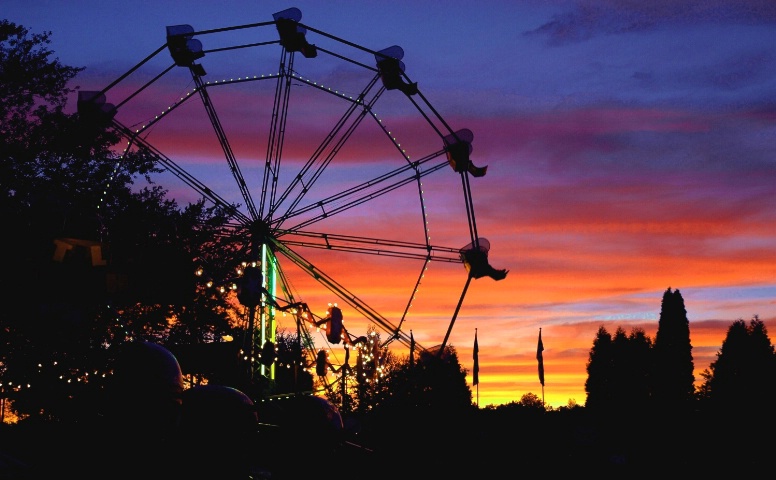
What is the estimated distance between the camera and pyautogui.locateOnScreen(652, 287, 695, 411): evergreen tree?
76.5 meters

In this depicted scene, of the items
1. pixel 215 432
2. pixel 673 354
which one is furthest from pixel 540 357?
pixel 215 432

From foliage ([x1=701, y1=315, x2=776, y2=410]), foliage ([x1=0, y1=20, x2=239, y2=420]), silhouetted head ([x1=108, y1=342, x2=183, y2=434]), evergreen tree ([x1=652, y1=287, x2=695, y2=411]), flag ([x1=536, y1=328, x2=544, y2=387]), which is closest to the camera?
silhouetted head ([x1=108, y1=342, x2=183, y2=434])

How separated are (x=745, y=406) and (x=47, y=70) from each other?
142 feet

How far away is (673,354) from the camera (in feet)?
254

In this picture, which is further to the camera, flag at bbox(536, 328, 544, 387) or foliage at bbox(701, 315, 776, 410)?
foliage at bbox(701, 315, 776, 410)

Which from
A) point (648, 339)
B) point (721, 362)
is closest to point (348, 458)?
point (721, 362)

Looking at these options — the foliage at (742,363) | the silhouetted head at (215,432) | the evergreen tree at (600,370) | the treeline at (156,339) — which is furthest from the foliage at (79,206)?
the evergreen tree at (600,370)

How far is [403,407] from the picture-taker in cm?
4738

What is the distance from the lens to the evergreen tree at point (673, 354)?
251ft

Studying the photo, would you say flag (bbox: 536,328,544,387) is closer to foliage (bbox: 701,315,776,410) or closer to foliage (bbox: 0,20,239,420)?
foliage (bbox: 701,315,776,410)

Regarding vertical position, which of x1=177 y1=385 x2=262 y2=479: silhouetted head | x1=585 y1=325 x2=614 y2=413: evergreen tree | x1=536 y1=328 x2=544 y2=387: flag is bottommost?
x1=177 y1=385 x2=262 y2=479: silhouetted head

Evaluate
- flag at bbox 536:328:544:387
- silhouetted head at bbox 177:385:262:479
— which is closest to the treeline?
silhouetted head at bbox 177:385:262:479

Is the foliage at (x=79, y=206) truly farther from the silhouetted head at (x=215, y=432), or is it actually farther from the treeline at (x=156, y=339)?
the silhouetted head at (x=215, y=432)

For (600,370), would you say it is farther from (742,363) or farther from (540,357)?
(540,357)
